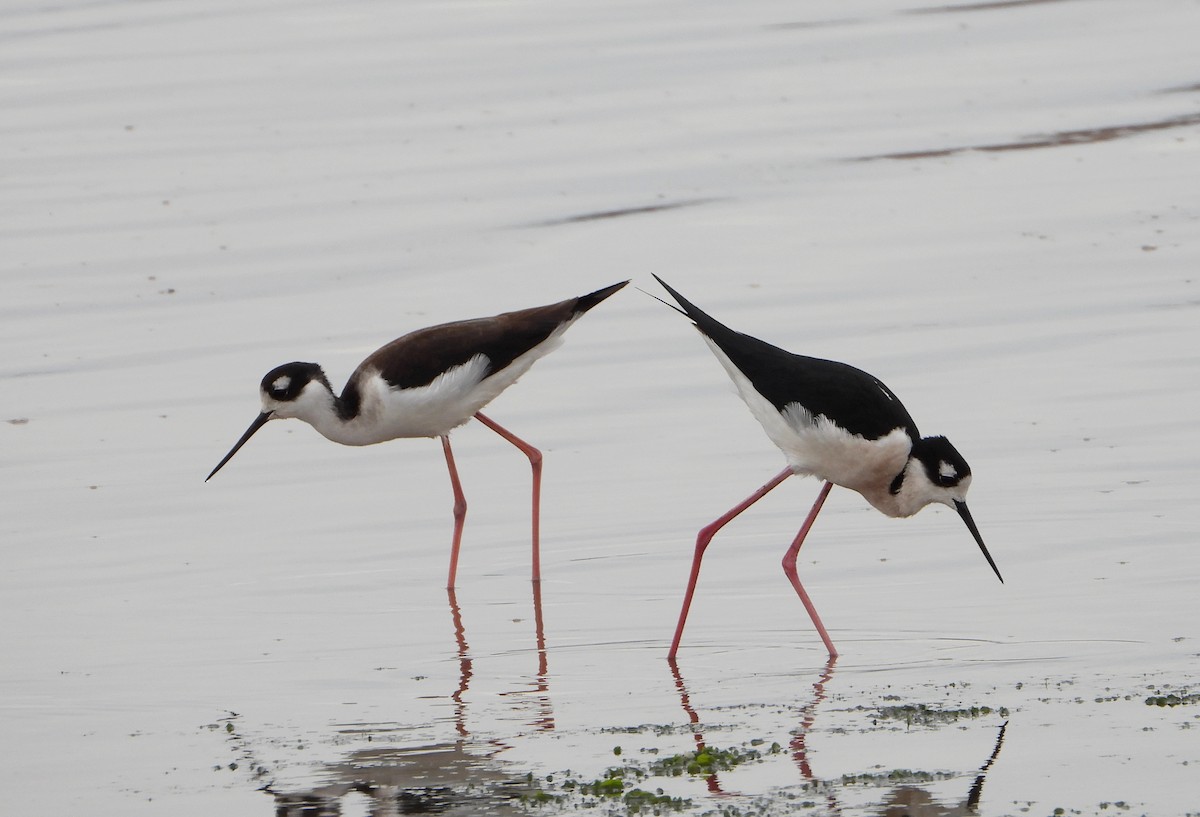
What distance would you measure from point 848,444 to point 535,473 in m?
1.87

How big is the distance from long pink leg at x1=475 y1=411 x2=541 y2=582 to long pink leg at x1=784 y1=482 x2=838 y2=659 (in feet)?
3.29

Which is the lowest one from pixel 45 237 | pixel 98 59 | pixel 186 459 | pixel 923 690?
pixel 923 690

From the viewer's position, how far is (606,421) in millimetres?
10125

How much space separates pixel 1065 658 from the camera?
22.4 feet

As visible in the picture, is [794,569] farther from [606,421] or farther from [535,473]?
[606,421]

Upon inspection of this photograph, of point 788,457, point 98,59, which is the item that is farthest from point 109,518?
point 98,59

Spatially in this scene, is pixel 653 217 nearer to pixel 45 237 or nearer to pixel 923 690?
pixel 45 237

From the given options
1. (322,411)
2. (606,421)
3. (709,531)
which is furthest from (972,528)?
(322,411)

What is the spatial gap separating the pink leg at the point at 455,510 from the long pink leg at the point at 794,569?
1.34m

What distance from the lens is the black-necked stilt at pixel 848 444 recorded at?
7.64 meters

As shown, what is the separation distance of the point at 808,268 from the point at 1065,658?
19.2 ft

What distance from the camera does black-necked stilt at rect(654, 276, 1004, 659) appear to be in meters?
7.64

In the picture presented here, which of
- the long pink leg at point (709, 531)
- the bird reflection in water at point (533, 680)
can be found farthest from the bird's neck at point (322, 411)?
the long pink leg at point (709, 531)

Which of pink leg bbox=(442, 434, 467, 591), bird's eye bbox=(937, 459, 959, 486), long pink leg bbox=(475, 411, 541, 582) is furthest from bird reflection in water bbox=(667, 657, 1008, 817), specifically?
pink leg bbox=(442, 434, 467, 591)
